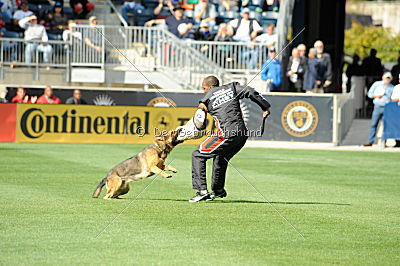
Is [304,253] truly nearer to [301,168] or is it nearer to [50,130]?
[301,168]

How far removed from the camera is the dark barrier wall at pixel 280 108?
80.3ft

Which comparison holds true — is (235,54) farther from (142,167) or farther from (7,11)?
(142,167)

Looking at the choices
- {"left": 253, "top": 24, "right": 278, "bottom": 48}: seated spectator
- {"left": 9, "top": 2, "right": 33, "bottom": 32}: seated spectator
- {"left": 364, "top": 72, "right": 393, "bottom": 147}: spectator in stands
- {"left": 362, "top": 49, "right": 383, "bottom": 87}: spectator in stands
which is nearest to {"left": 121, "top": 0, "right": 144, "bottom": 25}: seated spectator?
{"left": 9, "top": 2, "right": 33, "bottom": 32}: seated spectator

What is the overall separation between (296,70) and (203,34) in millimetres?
4178

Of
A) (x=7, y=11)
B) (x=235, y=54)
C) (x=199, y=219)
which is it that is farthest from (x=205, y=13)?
(x=199, y=219)

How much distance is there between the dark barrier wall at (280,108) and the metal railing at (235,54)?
3.06 meters

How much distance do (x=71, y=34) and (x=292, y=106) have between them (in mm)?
7633

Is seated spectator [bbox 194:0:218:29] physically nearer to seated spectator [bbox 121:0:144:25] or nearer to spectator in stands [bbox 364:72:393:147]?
seated spectator [bbox 121:0:144:25]

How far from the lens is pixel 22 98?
24.0 metres

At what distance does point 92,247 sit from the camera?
8.31 metres

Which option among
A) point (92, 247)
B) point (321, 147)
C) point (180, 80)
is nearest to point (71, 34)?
point (180, 80)

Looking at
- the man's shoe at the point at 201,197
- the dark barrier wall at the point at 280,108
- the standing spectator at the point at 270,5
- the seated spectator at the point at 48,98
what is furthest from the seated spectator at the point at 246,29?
the man's shoe at the point at 201,197

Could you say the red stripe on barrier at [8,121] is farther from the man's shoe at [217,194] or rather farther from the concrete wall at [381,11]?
the concrete wall at [381,11]

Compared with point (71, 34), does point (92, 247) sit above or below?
below
